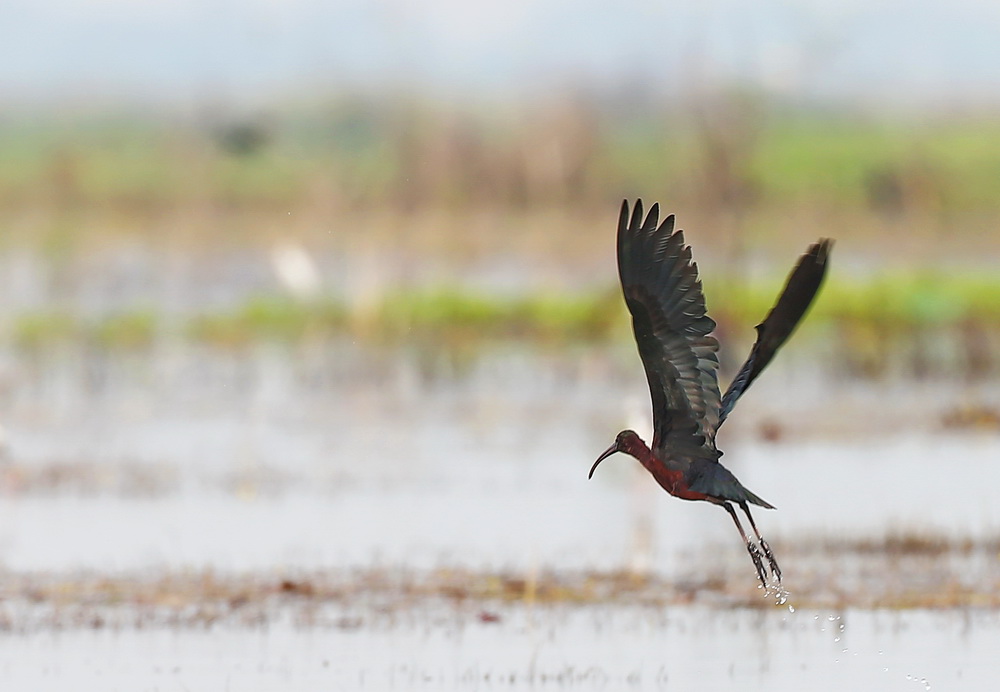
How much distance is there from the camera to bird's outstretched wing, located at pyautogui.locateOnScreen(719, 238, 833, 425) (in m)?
7.47

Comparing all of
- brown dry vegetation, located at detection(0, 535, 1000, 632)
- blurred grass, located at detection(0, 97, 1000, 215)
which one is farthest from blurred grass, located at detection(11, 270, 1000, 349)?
brown dry vegetation, located at detection(0, 535, 1000, 632)

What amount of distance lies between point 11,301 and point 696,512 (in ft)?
41.0

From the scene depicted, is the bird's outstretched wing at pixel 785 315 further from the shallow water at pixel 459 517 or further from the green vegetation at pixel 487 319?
the green vegetation at pixel 487 319

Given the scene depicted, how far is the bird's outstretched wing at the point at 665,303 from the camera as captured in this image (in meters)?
6.98

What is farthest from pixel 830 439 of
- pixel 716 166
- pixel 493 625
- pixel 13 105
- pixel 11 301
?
pixel 13 105

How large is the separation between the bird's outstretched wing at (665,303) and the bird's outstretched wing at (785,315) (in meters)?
0.33

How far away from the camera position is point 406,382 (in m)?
17.5

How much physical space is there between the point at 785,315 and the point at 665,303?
0.69 m

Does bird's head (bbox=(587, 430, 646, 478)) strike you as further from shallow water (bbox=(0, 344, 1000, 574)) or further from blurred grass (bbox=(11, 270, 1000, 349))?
blurred grass (bbox=(11, 270, 1000, 349))

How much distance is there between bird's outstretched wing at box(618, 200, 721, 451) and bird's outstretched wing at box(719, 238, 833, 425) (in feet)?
1.07

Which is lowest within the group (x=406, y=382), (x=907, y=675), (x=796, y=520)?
(x=907, y=675)

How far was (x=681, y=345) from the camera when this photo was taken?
23.2 ft

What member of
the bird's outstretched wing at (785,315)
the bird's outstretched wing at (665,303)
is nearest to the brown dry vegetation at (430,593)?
the bird's outstretched wing at (785,315)

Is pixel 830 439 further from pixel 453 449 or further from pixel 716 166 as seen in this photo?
pixel 716 166
